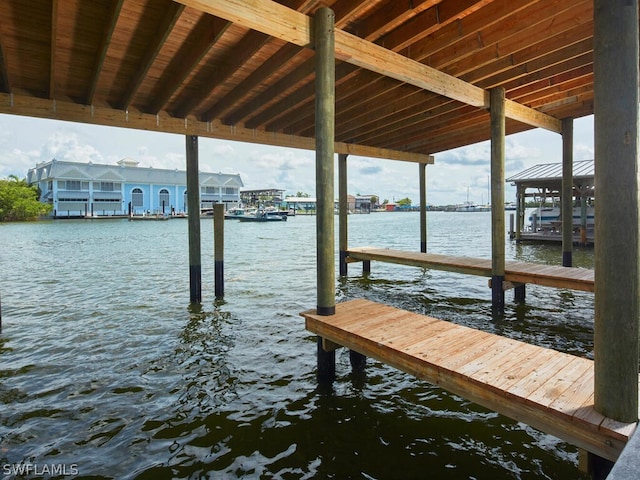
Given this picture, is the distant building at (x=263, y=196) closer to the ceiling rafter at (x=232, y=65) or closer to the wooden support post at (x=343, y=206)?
the wooden support post at (x=343, y=206)

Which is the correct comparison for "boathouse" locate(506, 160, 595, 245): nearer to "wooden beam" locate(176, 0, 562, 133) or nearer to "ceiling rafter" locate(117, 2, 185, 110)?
"wooden beam" locate(176, 0, 562, 133)

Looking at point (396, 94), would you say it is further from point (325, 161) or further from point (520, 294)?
point (520, 294)

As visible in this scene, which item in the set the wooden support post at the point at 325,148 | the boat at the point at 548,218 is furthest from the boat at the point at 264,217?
the wooden support post at the point at 325,148

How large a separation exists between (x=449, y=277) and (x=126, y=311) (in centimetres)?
939

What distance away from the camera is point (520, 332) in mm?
6633

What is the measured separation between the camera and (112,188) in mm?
63875

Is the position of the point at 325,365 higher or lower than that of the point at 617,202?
lower

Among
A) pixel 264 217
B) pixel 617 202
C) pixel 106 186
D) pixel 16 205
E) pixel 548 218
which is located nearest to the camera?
pixel 617 202

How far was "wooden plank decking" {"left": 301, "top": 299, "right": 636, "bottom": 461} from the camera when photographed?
2.47 metres

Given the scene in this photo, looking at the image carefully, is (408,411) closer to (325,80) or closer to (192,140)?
(325,80)

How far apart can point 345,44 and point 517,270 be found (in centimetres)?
592

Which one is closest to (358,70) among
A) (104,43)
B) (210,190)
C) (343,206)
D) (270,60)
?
(270,60)

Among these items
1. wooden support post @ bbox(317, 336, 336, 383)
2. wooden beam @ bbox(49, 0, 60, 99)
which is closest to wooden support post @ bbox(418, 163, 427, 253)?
wooden support post @ bbox(317, 336, 336, 383)

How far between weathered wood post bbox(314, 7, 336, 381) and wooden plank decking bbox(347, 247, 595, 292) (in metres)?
4.72
